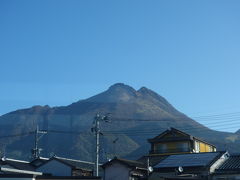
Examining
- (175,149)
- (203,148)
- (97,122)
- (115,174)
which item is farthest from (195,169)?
(203,148)

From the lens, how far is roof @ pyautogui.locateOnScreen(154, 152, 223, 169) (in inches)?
1583

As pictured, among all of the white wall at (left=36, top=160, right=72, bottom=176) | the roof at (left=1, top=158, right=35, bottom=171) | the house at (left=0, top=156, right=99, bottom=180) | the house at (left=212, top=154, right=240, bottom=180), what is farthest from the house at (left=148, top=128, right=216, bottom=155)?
the house at (left=212, top=154, right=240, bottom=180)

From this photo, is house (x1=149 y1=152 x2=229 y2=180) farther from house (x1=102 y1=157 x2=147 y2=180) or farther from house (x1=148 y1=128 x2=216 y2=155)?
house (x1=148 y1=128 x2=216 y2=155)

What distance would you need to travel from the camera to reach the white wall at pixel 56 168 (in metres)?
48.3

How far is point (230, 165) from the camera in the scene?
39.0 metres

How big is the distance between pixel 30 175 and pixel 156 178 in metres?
14.5

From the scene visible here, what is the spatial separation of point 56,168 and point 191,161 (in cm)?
1810

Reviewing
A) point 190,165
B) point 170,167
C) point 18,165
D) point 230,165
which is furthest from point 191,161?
point 18,165

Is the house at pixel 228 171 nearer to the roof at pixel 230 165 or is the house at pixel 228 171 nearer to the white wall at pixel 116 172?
the roof at pixel 230 165

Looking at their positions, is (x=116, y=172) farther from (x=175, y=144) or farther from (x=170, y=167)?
(x=175, y=144)

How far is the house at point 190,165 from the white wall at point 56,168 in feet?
41.5

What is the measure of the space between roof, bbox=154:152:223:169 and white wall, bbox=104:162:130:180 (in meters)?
4.12

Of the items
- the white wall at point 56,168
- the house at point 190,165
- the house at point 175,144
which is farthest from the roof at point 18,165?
the house at point 175,144

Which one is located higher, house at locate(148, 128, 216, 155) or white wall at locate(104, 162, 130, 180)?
house at locate(148, 128, 216, 155)
